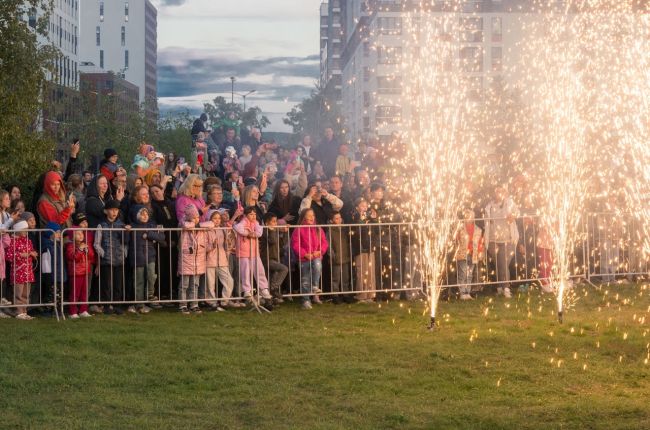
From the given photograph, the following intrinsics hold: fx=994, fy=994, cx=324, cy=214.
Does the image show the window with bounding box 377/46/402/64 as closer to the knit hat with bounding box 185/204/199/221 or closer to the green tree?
the green tree

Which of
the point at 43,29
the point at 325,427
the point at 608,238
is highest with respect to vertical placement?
the point at 43,29

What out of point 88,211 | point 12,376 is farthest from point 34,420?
point 88,211

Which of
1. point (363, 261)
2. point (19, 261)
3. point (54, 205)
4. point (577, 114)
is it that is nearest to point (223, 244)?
point (363, 261)

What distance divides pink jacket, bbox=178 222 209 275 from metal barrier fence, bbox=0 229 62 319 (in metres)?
2.07

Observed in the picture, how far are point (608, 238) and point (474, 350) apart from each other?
29.8ft

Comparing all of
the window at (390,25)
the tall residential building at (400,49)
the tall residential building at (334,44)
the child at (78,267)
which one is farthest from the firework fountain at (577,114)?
the tall residential building at (334,44)

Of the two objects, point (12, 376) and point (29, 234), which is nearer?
point (12, 376)

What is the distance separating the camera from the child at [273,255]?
707 inches

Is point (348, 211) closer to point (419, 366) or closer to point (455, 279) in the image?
point (455, 279)

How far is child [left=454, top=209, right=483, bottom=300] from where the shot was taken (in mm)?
18953

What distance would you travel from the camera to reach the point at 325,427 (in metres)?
9.06

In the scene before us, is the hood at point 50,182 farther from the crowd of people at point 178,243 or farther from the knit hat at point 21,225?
the knit hat at point 21,225

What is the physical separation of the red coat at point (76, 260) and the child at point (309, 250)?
3.81 metres

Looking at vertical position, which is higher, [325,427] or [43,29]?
[43,29]
